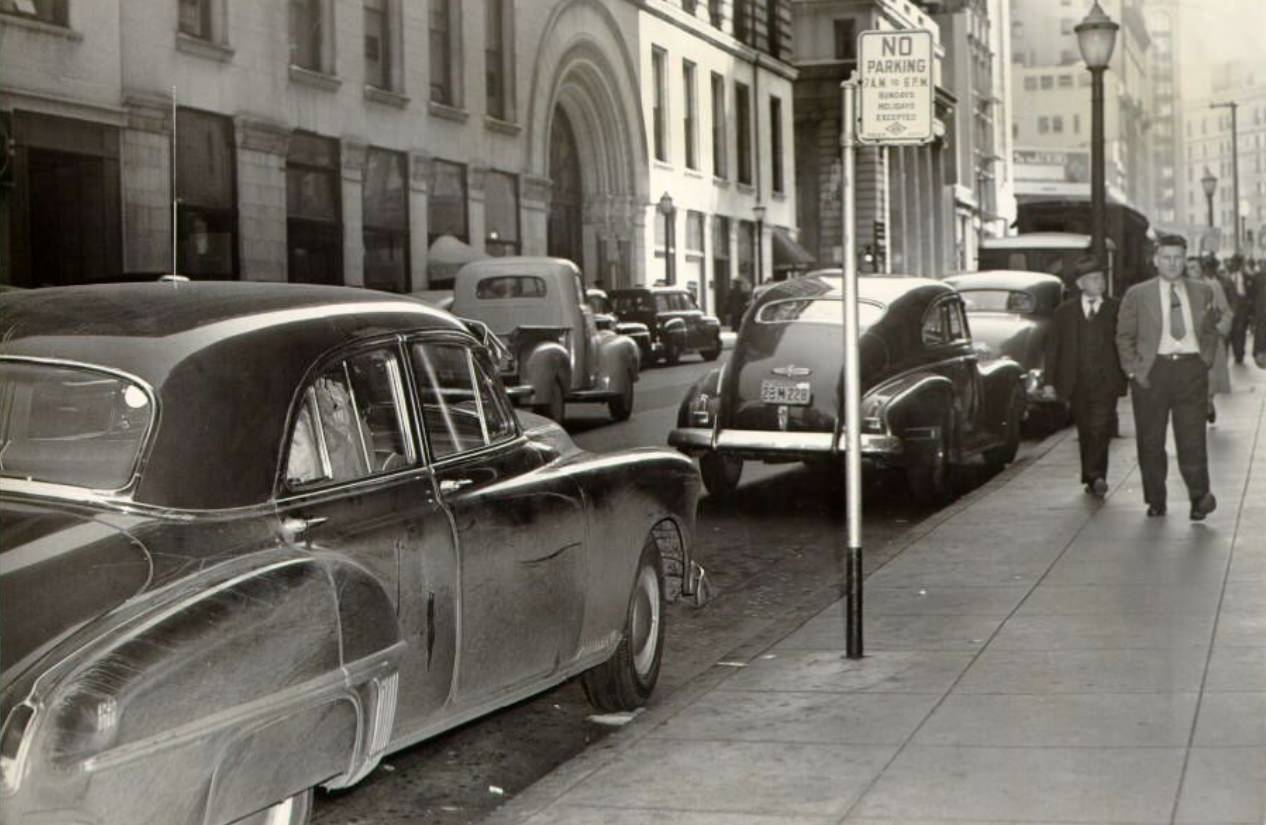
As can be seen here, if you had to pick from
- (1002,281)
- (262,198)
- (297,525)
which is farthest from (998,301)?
(297,525)

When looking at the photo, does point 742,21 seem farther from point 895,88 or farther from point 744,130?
point 895,88

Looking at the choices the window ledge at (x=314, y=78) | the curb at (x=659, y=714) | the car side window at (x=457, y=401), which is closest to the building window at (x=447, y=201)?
the window ledge at (x=314, y=78)

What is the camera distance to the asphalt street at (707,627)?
6246mm

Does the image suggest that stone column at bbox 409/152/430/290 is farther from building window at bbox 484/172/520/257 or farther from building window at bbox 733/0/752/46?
building window at bbox 733/0/752/46

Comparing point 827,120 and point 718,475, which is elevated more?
point 827,120

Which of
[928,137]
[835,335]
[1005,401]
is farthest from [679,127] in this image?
[928,137]

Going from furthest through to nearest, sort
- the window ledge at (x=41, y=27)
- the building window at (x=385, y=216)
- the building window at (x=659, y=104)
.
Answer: the building window at (x=659, y=104), the building window at (x=385, y=216), the window ledge at (x=41, y=27)

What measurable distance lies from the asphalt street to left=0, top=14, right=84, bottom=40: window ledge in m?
3.70

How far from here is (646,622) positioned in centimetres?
727

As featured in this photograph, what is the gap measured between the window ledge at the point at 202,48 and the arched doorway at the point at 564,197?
7183mm

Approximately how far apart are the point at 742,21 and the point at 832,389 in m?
18.2

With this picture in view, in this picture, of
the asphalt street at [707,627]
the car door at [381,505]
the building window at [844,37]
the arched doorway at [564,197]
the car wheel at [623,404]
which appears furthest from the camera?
the building window at [844,37]

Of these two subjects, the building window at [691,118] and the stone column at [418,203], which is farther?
the building window at [691,118]

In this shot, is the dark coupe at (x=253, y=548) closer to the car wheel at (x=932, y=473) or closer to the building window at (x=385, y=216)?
the car wheel at (x=932, y=473)
